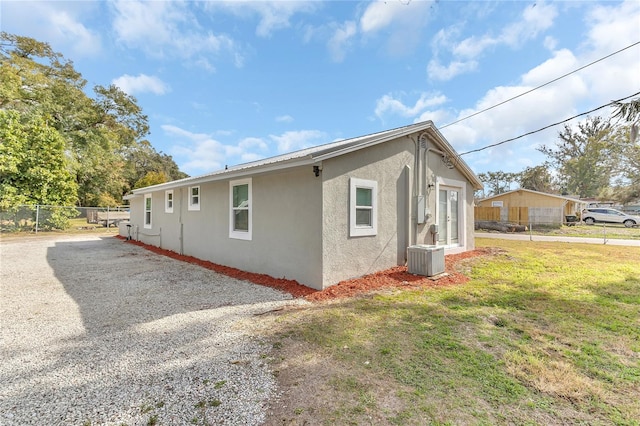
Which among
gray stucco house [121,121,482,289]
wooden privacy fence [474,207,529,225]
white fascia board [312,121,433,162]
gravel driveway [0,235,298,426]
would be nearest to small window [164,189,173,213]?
gray stucco house [121,121,482,289]

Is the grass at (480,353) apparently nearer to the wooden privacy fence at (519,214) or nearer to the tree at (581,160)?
the wooden privacy fence at (519,214)

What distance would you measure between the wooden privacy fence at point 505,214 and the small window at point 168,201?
71.8 ft

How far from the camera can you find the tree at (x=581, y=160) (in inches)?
1229

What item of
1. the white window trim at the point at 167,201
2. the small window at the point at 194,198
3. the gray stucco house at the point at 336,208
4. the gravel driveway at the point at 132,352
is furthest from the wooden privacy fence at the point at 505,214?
the gravel driveway at the point at 132,352

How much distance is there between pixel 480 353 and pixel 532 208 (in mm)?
24073

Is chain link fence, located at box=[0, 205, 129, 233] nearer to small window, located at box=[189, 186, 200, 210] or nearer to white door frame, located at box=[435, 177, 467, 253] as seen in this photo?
small window, located at box=[189, 186, 200, 210]

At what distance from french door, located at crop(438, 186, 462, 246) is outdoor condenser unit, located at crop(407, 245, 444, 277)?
92.3 inches

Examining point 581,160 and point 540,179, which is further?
point 540,179

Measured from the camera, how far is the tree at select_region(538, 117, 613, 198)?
31.2 m

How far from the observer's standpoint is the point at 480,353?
125 inches

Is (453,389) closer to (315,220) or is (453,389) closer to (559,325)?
(559,325)

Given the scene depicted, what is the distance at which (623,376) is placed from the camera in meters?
2.72

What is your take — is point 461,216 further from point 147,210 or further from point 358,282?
point 147,210

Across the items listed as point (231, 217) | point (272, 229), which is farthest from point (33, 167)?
point (272, 229)
